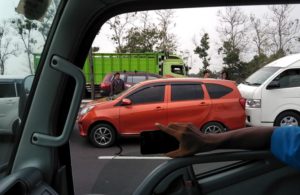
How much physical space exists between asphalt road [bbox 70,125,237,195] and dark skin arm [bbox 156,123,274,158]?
0.36ft

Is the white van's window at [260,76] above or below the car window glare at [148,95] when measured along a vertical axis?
above

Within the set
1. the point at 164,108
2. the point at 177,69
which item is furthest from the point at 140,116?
the point at 177,69

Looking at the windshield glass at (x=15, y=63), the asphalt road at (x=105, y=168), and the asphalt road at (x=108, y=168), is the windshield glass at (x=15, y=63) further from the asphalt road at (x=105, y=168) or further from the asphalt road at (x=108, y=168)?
the asphalt road at (x=105, y=168)

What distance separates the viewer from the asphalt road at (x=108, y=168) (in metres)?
2.44

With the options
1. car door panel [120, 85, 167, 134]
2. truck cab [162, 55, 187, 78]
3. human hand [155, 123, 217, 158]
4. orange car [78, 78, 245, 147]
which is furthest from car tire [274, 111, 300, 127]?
truck cab [162, 55, 187, 78]

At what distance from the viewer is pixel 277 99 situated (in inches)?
415

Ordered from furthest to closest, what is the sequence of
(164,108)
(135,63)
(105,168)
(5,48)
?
(135,63) < (164,108) < (105,168) < (5,48)

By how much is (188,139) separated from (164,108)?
780 centimetres

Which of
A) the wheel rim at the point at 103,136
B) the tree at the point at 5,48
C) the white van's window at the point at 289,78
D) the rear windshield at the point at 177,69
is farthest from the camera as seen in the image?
the rear windshield at the point at 177,69

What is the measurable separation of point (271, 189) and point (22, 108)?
3.33 ft

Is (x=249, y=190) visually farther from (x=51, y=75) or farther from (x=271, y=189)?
(x=51, y=75)

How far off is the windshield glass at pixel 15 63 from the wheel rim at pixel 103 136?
26.2ft

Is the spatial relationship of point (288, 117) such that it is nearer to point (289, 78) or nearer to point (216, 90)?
point (289, 78)

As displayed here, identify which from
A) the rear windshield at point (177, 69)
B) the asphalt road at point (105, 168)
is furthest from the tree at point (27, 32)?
the rear windshield at point (177, 69)
